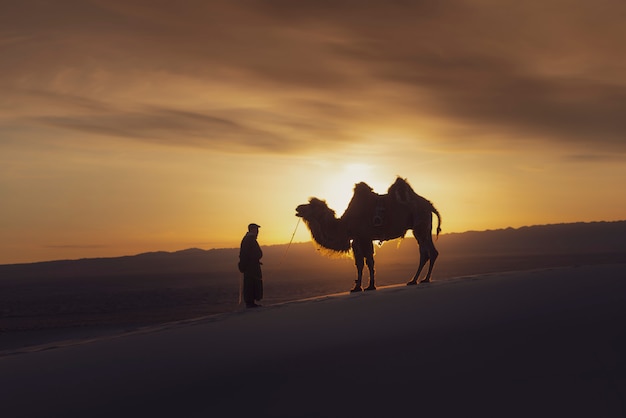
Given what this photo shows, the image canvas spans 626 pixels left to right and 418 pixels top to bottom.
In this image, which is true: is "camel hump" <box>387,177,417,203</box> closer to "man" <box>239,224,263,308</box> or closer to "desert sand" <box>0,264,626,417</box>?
"man" <box>239,224,263,308</box>

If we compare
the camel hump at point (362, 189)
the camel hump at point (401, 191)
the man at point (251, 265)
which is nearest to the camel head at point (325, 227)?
the camel hump at point (362, 189)

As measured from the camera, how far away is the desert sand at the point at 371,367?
16.8 feet

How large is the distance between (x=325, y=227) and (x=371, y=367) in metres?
11.1

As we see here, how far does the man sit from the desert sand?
21.6 ft

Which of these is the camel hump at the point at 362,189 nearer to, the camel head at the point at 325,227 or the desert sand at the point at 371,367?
the camel head at the point at 325,227

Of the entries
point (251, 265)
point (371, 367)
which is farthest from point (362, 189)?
point (371, 367)

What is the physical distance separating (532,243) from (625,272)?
157 metres

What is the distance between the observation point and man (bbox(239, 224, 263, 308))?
14852 mm

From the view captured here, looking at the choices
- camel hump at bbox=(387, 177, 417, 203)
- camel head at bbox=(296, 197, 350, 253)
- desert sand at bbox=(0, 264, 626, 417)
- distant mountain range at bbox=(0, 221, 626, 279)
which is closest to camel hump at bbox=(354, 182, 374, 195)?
camel hump at bbox=(387, 177, 417, 203)

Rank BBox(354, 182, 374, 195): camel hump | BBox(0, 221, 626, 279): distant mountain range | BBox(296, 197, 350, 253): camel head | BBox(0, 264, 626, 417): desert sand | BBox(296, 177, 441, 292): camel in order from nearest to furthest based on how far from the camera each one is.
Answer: BBox(0, 264, 626, 417): desert sand, BBox(296, 177, 441, 292): camel, BBox(354, 182, 374, 195): camel hump, BBox(296, 197, 350, 253): camel head, BBox(0, 221, 626, 279): distant mountain range

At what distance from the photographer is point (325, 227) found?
16.8 metres

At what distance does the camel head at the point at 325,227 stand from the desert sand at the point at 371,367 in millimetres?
8460

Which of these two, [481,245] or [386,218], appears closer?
[386,218]

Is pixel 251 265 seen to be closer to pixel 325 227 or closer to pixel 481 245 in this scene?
pixel 325 227
